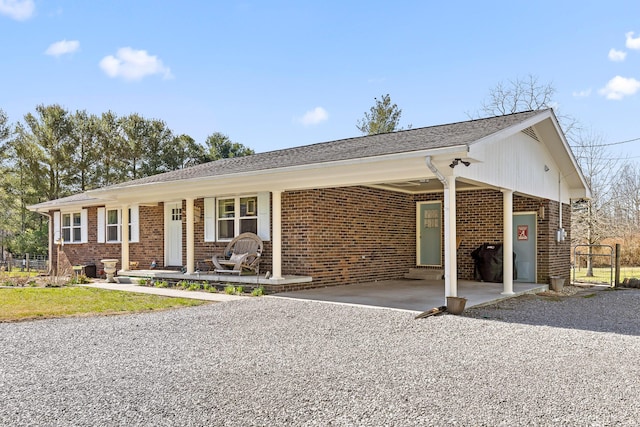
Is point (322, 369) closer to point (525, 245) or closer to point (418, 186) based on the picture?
point (418, 186)

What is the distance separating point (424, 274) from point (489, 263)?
1.82 meters

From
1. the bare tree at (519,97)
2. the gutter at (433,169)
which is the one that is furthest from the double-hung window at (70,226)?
the bare tree at (519,97)

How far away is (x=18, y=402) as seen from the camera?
4000 millimetres

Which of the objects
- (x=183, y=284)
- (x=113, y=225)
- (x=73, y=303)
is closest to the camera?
(x=73, y=303)

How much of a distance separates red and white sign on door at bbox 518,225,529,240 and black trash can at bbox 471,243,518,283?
2.05 feet

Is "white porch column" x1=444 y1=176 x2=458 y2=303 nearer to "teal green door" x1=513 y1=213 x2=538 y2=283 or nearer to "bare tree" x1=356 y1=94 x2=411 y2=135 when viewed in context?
"teal green door" x1=513 y1=213 x2=538 y2=283

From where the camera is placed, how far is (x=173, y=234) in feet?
49.8

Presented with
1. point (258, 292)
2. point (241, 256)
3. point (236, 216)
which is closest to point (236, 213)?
point (236, 216)

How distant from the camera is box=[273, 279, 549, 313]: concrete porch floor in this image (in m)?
9.14

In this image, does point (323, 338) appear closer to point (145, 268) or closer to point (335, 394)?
point (335, 394)

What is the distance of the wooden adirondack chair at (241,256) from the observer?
462 inches

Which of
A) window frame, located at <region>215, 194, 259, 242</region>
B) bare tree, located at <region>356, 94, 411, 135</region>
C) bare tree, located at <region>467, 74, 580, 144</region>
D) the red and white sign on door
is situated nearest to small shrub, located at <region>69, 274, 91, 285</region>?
window frame, located at <region>215, 194, 259, 242</region>

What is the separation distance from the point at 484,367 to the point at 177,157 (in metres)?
31.8

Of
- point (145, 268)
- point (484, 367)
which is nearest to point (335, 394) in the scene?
point (484, 367)
